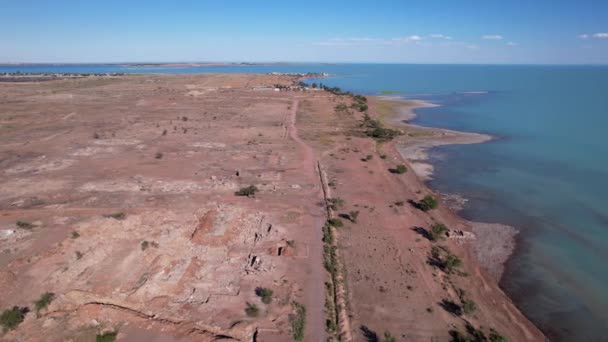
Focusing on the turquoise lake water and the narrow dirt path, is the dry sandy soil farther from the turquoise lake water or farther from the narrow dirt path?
the turquoise lake water

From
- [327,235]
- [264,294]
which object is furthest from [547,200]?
[264,294]

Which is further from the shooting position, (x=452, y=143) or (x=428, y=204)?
(x=452, y=143)

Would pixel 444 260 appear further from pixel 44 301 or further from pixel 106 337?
pixel 44 301

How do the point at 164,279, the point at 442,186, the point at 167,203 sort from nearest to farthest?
the point at 164,279, the point at 167,203, the point at 442,186

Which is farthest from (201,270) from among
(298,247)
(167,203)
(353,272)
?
(167,203)

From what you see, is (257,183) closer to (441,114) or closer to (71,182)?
(71,182)

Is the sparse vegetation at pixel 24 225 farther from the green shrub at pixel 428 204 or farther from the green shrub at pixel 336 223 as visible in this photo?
the green shrub at pixel 428 204

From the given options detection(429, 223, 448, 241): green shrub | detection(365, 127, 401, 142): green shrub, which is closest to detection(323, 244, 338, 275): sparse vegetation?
detection(429, 223, 448, 241): green shrub
